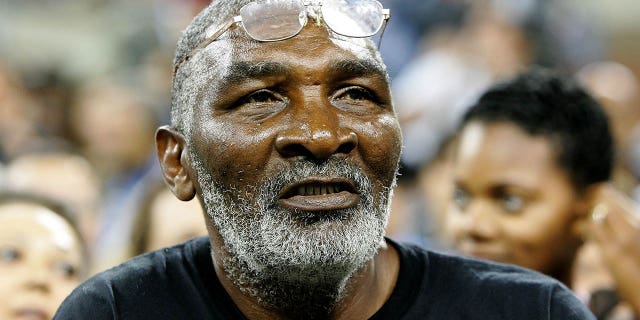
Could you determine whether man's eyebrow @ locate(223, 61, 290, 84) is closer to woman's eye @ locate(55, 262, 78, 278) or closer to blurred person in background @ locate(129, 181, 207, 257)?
woman's eye @ locate(55, 262, 78, 278)

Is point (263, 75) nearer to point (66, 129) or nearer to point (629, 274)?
point (629, 274)

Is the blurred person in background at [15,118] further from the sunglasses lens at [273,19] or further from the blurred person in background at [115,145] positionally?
the sunglasses lens at [273,19]

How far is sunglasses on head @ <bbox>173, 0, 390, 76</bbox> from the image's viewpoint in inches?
99.2

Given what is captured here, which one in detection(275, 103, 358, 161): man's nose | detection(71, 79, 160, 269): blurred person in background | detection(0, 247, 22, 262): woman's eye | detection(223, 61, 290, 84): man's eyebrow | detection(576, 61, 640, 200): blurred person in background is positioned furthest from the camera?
detection(576, 61, 640, 200): blurred person in background

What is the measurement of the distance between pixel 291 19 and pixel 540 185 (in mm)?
1452

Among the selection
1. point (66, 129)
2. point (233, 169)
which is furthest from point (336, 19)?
point (66, 129)

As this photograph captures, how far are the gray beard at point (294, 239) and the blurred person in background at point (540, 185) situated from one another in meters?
1.22

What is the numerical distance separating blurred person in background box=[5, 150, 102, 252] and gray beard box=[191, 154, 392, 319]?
329 cm

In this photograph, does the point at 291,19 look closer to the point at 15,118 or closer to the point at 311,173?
the point at 311,173

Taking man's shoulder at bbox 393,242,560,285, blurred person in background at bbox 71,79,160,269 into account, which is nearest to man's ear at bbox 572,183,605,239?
man's shoulder at bbox 393,242,560,285

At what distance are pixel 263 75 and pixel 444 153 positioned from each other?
380 centimetres

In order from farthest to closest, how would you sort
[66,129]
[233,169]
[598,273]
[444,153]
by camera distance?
[66,129] < [444,153] < [598,273] < [233,169]

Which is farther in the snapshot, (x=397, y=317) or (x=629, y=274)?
(x=629, y=274)

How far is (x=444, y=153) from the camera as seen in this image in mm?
6133
